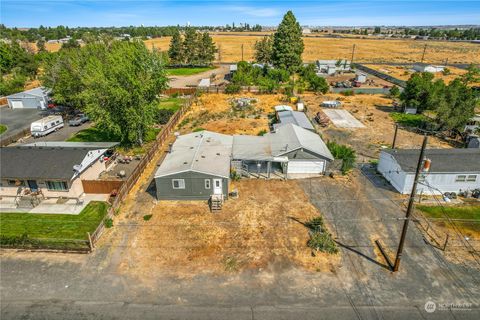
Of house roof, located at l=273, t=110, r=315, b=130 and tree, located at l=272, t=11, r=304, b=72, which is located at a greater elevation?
tree, located at l=272, t=11, r=304, b=72

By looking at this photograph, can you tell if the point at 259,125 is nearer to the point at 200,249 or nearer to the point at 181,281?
the point at 200,249

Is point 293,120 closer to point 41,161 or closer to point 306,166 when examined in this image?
point 306,166

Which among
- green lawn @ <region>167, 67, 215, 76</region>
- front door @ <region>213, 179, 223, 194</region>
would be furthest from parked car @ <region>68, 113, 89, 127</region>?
green lawn @ <region>167, 67, 215, 76</region>

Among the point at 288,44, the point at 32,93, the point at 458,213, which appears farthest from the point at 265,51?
the point at 458,213

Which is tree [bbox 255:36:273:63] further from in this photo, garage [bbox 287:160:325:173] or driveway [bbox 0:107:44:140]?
garage [bbox 287:160:325:173]

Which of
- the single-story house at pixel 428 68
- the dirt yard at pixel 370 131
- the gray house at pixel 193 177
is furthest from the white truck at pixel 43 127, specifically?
the single-story house at pixel 428 68
